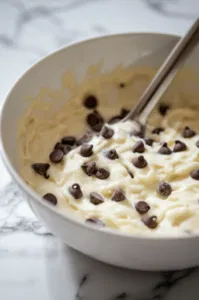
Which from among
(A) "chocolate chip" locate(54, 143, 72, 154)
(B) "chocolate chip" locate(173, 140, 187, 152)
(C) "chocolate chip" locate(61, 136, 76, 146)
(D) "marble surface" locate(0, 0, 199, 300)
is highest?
(A) "chocolate chip" locate(54, 143, 72, 154)

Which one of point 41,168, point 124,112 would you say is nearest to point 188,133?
point 124,112

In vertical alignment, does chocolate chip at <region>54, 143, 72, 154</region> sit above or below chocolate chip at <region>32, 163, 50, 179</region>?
below

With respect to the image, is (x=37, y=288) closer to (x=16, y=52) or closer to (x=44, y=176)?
(x=44, y=176)

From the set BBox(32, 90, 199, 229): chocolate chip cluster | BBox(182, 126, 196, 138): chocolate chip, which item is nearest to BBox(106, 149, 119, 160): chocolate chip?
BBox(32, 90, 199, 229): chocolate chip cluster

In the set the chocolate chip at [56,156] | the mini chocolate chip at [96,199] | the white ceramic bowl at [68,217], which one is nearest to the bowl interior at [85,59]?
the white ceramic bowl at [68,217]

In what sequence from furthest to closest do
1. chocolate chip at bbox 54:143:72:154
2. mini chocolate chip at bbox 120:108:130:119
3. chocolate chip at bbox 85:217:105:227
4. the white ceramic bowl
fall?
1. mini chocolate chip at bbox 120:108:130:119
2. chocolate chip at bbox 54:143:72:154
3. chocolate chip at bbox 85:217:105:227
4. the white ceramic bowl

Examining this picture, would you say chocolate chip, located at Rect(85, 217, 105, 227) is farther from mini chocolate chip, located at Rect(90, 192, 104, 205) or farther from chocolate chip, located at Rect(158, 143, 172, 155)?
chocolate chip, located at Rect(158, 143, 172, 155)

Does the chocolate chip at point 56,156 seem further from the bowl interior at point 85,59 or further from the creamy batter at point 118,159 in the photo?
the bowl interior at point 85,59

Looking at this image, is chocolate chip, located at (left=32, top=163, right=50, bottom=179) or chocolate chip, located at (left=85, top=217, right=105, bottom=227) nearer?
chocolate chip, located at (left=85, top=217, right=105, bottom=227)
